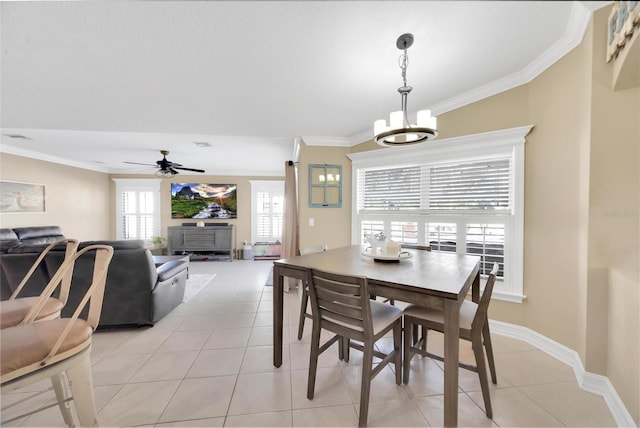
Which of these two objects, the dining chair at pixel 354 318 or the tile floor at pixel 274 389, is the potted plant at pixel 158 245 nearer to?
the tile floor at pixel 274 389

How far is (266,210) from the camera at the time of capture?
261 inches

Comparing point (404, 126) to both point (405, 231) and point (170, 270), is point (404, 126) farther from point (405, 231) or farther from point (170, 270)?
point (170, 270)

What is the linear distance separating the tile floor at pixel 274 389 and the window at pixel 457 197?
0.76 meters

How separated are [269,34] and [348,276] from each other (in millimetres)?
1521

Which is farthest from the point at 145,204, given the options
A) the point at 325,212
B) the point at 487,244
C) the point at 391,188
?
the point at 487,244

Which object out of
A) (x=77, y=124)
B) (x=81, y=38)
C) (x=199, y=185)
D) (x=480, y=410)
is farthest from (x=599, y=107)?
(x=199, y=185)

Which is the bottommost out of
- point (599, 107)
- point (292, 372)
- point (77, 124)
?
point (292, 372)

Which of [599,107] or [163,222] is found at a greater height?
[599,107]

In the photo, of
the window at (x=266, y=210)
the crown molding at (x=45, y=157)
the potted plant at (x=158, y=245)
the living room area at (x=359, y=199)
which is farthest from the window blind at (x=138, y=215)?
the living room area at (x=359, y=199)

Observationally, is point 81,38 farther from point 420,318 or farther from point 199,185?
point 199,185

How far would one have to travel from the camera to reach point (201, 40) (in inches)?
58.3

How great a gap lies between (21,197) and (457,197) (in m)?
7.11

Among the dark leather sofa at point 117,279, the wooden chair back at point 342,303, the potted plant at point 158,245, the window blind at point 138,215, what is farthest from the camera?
the window blind at point 138,215

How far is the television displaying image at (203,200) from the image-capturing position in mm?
6328
